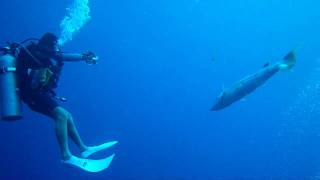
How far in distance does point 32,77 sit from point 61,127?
0.91 meters

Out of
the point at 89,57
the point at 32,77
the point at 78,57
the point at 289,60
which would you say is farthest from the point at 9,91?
the point at 289,60

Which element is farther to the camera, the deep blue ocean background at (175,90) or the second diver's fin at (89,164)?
the deep blue ocean background at (175,90)

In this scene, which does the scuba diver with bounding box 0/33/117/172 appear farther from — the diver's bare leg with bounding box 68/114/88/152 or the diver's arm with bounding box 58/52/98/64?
the diver's bare leg with bounding box 68/114/88/152

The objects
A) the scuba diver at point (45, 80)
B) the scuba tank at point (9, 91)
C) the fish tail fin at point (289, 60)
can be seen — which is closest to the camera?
the fish tail fin at point (289, 60)

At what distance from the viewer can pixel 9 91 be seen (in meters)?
6.34

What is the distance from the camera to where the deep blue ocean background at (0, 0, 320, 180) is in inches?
1023

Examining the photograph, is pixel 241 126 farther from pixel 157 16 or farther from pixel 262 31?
pixel 157 16

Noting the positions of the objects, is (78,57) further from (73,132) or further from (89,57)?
(73,132)

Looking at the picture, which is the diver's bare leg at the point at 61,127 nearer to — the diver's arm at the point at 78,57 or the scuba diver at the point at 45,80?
the scuba diver at the point at 45,80

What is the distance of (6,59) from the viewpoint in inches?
255

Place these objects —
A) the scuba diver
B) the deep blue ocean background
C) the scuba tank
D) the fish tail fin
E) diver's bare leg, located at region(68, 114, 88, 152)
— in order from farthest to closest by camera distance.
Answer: the deep blue ocean background → diver's bare leg, located at region(68, 114, 88, 152) → the scuba diver → the scuba tank → the fish tail fin

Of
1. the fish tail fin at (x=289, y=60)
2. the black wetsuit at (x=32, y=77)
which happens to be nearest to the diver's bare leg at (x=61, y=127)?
the black wetsuit at (x=32, y=77)

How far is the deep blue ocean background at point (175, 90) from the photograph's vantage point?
1023 inches

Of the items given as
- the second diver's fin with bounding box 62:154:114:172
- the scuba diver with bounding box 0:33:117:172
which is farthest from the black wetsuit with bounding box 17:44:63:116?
the second diver's fin with bounding box 62:154:114:172
